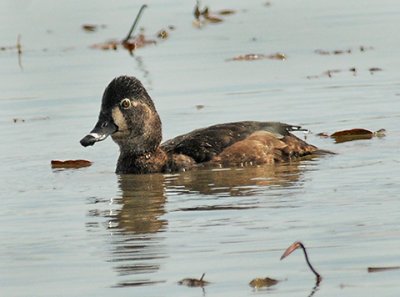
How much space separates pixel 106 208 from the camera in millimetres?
11656

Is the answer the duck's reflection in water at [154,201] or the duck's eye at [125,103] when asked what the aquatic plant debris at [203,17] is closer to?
the duck's eye at [125,103]

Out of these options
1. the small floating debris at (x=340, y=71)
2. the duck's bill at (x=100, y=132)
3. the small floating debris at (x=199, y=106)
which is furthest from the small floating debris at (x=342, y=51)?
the duck's bill at (x=100, y=132)

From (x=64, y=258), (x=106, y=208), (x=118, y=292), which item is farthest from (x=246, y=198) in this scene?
(x=118, y=292)

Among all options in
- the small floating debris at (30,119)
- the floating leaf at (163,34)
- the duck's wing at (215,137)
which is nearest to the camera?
the duck's wing at (215,137)

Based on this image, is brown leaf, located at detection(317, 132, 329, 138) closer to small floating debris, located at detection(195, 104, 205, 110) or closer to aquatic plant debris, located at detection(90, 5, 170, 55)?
small floating debris, located at detection(195, 104, 205, 110)

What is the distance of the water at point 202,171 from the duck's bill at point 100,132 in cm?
34

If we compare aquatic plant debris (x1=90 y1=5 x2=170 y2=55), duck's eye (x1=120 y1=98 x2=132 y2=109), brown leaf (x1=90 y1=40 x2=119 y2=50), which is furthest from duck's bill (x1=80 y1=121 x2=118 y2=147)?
brown leaf (x1=90 y1=40 x2=119 y2=50)

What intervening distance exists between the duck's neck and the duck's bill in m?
0.27

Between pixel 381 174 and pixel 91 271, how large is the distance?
3.75m

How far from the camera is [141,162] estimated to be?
1367 centimetres

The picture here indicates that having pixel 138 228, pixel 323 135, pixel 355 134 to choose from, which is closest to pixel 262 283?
pixel 138 228

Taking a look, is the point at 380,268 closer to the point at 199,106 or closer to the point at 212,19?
the point at 199,106

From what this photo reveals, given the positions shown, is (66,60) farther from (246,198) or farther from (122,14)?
(246,198)

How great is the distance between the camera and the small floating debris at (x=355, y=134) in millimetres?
14125
